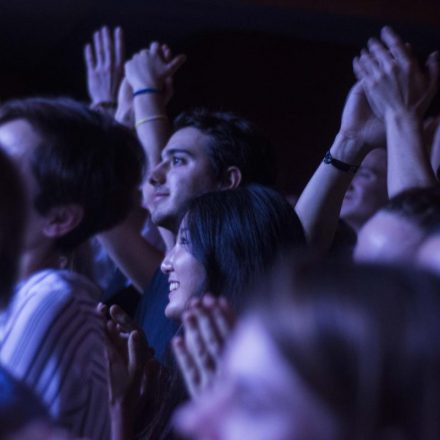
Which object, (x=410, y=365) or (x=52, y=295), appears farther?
(x=52, y=295)

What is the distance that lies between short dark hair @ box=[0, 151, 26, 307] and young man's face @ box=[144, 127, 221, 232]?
2.64 ft

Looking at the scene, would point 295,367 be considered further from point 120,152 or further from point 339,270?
point 120,152

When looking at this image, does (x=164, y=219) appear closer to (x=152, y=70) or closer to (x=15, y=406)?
(x=152, y=70)

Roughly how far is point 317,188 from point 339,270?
1.09 meters

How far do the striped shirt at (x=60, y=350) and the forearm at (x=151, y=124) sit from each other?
1.06m

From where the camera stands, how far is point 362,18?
3041 millimetres

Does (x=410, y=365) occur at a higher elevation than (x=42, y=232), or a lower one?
higher

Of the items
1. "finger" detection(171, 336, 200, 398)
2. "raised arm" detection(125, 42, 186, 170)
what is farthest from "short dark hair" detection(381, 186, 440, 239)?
"raised arm" detection(125, 42, 186, 170)

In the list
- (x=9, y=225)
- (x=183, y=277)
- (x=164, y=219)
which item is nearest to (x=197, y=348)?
(x=9, y=225)

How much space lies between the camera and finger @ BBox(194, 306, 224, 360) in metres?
0.99

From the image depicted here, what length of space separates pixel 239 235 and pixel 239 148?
588 mm

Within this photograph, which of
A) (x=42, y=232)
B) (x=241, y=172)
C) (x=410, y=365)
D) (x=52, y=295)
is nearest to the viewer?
(x=410, y=365)

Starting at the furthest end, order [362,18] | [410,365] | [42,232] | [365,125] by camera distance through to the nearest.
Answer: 1. [362,18]
2. [365,125]
3. [42,232]
4. [410,365]

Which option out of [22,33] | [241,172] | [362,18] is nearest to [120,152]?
[241,172]
